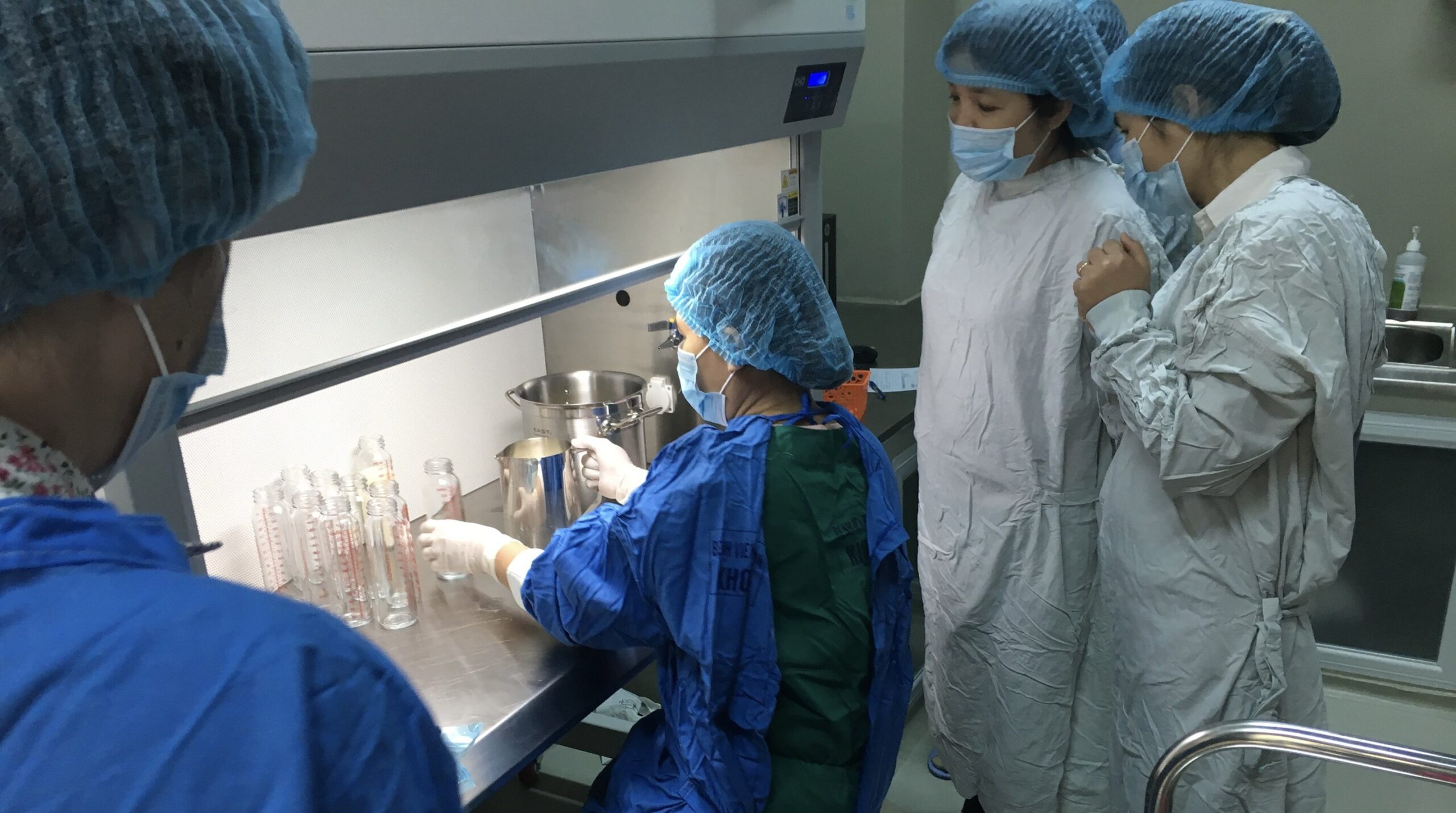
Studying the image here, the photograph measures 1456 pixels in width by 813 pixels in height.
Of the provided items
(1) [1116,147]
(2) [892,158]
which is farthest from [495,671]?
(2) [892,158]

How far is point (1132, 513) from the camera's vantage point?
4.94ft

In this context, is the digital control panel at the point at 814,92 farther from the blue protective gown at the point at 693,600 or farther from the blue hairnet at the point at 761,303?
the blue protective gown at the point at 693,600

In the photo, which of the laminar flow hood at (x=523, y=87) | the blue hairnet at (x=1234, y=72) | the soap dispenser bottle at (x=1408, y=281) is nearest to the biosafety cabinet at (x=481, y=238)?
the laminar flow hood at (x=523, y=87)

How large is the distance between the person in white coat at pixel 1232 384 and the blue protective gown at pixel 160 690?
120 centimetres

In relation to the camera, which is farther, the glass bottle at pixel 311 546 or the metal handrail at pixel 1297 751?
the glass bottle at pixel 311 546

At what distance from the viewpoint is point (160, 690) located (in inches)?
17.4

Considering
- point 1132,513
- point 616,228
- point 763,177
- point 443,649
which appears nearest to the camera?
point 443,649

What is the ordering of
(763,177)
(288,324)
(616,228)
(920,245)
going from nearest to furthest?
(288,324) < (616,228) < (763,177) < (920,245)

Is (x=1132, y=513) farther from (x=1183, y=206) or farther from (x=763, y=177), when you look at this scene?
(x=763, y=177)

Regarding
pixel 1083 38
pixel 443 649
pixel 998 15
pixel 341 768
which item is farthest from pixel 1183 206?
pixel 341 768

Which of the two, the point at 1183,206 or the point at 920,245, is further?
the point at 920,245

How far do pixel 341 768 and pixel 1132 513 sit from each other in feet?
4.37

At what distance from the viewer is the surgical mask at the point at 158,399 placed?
0.56m

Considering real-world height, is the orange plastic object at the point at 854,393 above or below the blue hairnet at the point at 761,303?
below
